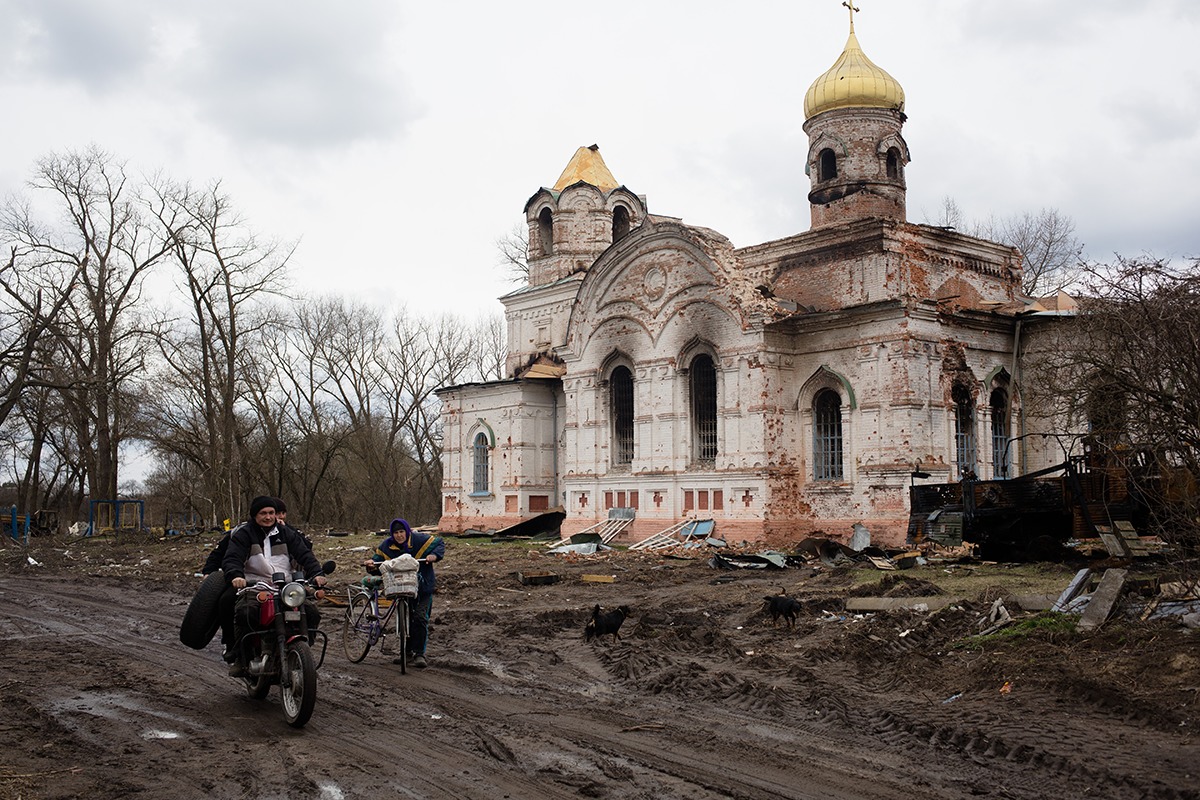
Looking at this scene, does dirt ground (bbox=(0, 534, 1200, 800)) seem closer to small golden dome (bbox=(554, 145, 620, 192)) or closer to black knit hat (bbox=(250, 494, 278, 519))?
black knit hat (bbox=(250, 494, 278, 519))

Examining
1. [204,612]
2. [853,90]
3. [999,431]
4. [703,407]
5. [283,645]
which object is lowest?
[283,645]

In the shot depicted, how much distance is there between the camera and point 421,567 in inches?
441

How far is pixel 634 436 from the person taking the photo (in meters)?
29.5

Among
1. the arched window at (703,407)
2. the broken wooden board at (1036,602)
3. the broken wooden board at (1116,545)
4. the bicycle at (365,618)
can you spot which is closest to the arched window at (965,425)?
the arched window at (703,407)

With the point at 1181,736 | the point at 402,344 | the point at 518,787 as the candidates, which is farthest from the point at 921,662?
the point at 402,344

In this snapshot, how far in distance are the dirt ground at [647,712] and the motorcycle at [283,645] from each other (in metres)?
0.25

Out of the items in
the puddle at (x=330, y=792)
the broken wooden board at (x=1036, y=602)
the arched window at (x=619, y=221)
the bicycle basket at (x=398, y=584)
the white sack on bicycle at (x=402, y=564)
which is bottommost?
the puddle at (x=330, y=792)

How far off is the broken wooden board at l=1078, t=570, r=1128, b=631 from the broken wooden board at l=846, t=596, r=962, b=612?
2.72 meters

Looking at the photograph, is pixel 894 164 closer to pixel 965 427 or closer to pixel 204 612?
pixel 965 427

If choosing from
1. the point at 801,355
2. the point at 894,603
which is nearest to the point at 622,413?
the point at 801,355

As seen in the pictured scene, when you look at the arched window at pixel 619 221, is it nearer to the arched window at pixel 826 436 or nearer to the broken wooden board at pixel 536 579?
the arched window at pixel 826 436

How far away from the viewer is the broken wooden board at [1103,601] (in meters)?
10.1

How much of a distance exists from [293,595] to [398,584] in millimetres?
2207

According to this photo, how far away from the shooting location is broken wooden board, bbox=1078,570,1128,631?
398 inches
